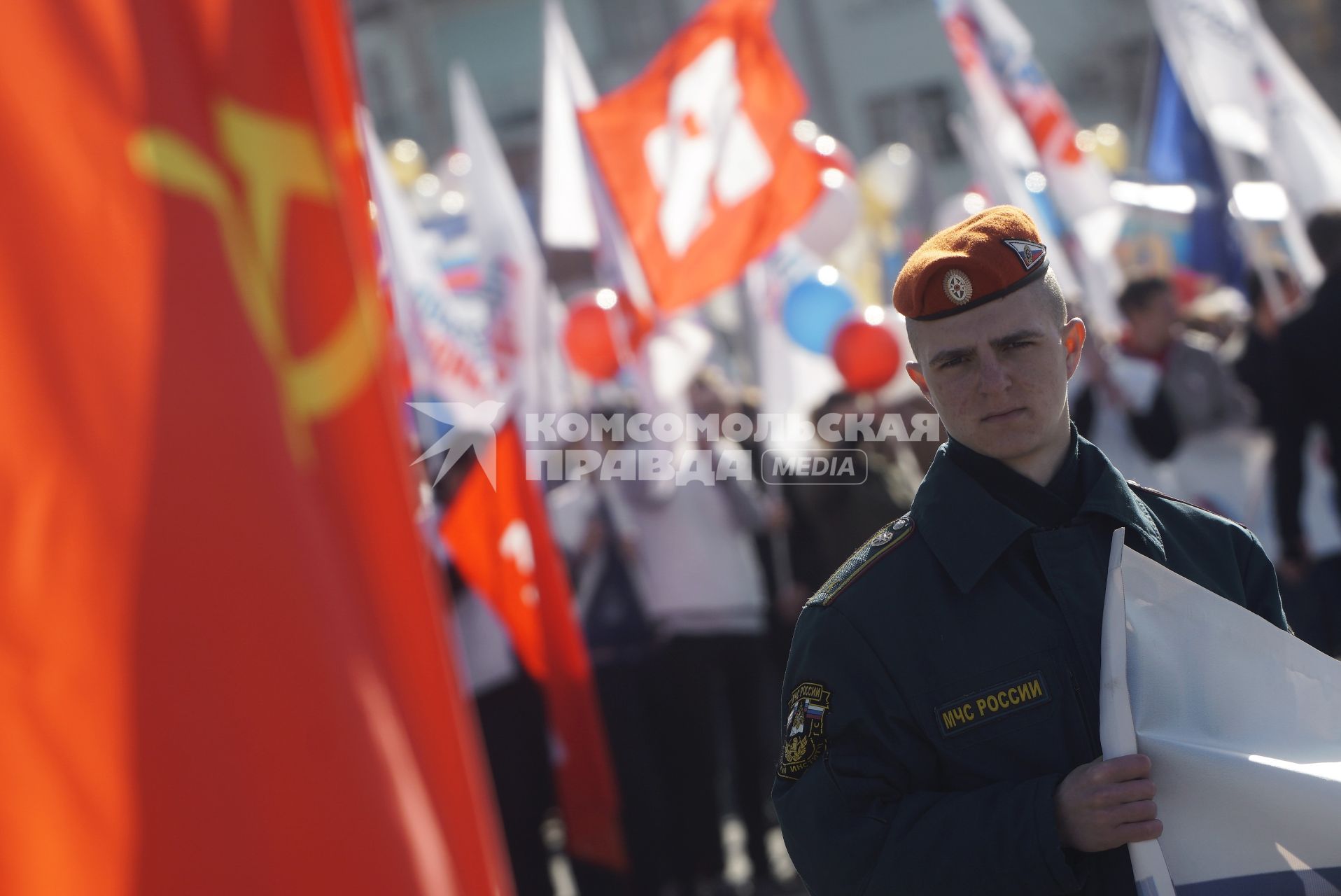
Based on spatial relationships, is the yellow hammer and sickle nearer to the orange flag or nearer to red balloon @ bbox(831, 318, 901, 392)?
the orange flag

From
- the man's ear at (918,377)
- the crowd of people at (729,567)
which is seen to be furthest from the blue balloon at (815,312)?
the man's ear at (918,377)

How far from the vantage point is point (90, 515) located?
4.29 ft

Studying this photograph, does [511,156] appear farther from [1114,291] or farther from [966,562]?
[966,562]

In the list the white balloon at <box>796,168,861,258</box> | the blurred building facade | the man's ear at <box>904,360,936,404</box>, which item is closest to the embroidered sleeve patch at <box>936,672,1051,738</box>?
the man's ear at <box>904,360,936,404</box>

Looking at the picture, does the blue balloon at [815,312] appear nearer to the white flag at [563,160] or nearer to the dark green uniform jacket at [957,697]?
the white flag at [563,160]

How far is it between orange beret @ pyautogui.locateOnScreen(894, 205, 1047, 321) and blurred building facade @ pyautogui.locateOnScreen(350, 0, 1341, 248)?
27.6 meters

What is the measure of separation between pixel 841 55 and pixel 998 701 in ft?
101

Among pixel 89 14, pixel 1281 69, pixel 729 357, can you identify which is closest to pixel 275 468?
pixel 89 14

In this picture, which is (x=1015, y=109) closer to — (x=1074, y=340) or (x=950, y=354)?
(x=1074, y=340)

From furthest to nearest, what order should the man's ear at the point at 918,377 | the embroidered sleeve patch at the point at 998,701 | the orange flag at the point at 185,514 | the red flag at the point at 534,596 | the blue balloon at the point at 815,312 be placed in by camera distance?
the blue balloon at the point at 815,312, the red flag at the point at 534,596, the man's ear at the point at 918,377, the embroidered sleeve patch at the point at 998,701, the orange flag at the point at 185,514

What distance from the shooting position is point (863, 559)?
6.61ft

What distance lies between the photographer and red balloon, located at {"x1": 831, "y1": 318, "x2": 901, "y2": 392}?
22.3ft

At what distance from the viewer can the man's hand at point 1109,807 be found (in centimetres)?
172

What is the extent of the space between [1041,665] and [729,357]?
37.7ft
